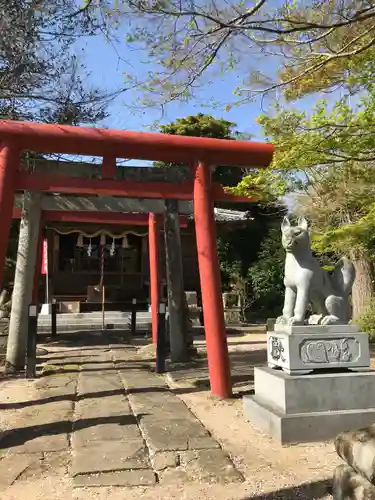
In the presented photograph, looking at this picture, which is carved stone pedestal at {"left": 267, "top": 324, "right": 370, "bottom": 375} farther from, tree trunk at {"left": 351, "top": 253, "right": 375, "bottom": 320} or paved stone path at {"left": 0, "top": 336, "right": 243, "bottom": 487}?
tree trunk at {"left": 351, "top": 253, "right": 375, "bottom": 320}

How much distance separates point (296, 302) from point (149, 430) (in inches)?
81.7

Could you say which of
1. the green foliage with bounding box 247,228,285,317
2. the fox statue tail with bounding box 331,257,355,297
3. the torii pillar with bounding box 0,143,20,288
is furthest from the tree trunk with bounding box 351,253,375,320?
the torii pillar with bounding box 0,143,20,288

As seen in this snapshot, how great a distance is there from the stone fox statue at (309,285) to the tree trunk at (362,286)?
883 cm

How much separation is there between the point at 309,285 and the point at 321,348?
688 mm

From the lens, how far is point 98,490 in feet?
11.1

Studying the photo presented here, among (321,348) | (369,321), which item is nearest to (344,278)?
(321,348)

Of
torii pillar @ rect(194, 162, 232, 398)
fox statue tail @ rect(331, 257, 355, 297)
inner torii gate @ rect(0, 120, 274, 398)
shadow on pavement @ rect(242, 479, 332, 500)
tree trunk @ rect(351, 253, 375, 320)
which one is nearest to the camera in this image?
Answer: shadow on pavement @ rect(242, 479, 332, 500)

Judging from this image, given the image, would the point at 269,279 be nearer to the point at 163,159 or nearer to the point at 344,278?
the point at 163,159

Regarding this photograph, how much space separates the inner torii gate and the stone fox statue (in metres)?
1.30

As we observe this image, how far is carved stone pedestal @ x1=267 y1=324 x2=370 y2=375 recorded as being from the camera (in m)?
4.84

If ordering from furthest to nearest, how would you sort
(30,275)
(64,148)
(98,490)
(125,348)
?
(125,348) → (30,275) → (64,148) → (98,490)

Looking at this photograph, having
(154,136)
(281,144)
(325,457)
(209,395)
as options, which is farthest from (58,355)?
(325,457)

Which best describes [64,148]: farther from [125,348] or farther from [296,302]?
[125,348]

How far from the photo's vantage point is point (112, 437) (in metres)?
4.52
